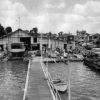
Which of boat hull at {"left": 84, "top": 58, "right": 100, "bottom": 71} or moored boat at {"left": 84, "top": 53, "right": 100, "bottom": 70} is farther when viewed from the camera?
moored boat at {"left": 84, "top": 53, "right": 100, "bottom": 70}

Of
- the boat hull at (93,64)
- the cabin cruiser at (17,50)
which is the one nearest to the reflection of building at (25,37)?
the cabin cruiser at (17,50)

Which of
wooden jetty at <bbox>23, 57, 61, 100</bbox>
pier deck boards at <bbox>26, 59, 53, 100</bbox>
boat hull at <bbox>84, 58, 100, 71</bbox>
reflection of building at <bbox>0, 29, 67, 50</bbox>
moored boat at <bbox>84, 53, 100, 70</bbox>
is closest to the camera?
wooden jetty at <bbox>23, 57, 61, 100</bbox>

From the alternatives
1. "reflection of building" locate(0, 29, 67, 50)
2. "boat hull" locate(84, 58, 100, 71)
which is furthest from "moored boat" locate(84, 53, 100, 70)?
"reflection of building" locate(0, 29, 67, 50)

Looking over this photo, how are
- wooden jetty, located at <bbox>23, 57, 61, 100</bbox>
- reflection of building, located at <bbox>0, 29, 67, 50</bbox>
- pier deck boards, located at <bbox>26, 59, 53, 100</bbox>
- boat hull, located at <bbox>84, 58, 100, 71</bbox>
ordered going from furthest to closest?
reflection of building, located at <bbox>0, 29, 67, 50</bbox>, boat hull, located at <bbox>84, 58, 100, 71</bbox>, pier deck boards, located at <bbox>26, 59, 53, 100</bbox>, wooden jetty, located at <bbox>23, 57, 61, 100</bbox>

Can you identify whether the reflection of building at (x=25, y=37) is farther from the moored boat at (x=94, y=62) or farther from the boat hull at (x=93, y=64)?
the boat hull at (x=93, y=64)

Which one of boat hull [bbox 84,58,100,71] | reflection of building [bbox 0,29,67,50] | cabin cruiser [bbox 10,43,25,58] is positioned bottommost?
boat hull [bbox 84,58,100,71]

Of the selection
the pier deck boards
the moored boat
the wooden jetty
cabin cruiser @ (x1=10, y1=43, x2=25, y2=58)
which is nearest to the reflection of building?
cabin cruiser @ (x1=10, y1=43, x2=25, y2=58)

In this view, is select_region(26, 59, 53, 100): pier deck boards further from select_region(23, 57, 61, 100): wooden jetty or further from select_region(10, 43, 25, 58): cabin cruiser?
select_region(10, 43, 25, 58): cabin cruiser

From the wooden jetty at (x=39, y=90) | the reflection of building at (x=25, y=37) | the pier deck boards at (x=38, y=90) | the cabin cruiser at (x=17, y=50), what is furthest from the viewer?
the reflection of building at (x=25, y=37)

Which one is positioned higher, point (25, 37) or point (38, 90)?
point (25, 37)

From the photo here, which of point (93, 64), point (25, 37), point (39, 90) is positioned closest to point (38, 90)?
point (39, 90)

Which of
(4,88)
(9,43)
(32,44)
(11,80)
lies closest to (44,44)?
(32,44)

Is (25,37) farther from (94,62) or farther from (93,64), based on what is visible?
(93,64)

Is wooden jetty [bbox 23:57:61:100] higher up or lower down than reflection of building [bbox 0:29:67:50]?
lower down
